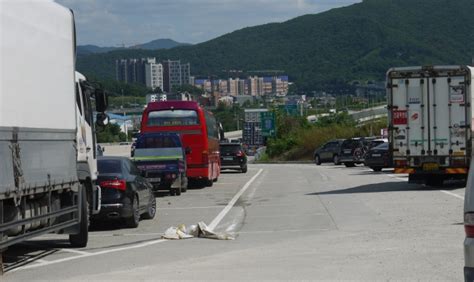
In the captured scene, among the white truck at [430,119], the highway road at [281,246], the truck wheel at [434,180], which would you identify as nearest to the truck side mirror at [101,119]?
the highway road at [281,246]

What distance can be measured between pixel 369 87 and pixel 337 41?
13171mm

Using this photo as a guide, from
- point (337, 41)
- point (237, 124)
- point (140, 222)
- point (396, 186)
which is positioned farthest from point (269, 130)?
point (140, 222)

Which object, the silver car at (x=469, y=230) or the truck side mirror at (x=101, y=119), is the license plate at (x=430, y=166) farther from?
the silver car at (x=469, y=230)

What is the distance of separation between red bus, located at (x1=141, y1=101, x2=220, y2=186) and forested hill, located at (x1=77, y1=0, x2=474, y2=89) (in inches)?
4212

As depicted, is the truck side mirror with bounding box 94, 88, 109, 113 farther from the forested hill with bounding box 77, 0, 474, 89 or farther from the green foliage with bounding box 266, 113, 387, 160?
the forested hill with bounding box 77, 0, 474, 89

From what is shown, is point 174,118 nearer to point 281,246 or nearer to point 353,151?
point 281,246

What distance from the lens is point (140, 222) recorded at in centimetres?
2012

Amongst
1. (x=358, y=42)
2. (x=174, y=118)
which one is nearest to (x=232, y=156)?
(x=174, y=118)

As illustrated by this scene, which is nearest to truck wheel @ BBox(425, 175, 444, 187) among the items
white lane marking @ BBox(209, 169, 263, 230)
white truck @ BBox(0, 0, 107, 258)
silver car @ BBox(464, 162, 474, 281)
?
Answer: white lane marking @ BBox(209, 169, 263, 230)

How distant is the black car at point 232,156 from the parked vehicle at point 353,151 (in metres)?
9.13

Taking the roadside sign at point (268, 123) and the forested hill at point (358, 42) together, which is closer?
the roadside sign at point (268, 123)

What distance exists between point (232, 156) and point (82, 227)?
113 feet

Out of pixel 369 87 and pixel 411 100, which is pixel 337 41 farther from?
pixel 411 100

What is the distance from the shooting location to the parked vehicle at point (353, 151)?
55250 millimetres
